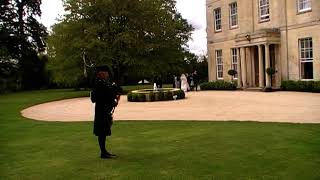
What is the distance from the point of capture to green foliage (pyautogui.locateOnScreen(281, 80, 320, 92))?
27.3 m

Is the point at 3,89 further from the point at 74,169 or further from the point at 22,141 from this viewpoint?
the point at 74,169

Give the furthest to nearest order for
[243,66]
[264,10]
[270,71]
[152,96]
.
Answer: [243,66] → [264,10] → [270,71] → [152,96]

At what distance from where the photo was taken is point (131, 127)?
13.4m

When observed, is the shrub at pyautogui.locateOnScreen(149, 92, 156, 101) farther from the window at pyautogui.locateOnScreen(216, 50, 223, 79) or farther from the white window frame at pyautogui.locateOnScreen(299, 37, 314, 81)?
the window at pyautogui.locateOnScreen(216, 50, 223, 79)

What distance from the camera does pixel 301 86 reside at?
94.2 ft

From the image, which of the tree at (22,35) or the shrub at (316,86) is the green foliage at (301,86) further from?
the tree at (22,35)

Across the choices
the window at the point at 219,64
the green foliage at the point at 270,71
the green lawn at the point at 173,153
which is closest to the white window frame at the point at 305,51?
the green foliage at the point at 270,71

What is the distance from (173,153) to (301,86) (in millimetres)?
21671

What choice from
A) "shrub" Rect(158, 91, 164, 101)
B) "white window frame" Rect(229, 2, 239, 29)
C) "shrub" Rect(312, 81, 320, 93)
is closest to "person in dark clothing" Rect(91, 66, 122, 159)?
"shrub" Rect(158, 91, 164, 101)

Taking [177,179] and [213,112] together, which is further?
[213,112]

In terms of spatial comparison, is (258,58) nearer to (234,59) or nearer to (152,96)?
(234,59)

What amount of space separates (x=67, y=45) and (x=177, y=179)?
103ft

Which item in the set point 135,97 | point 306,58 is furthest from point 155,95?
point 306,58

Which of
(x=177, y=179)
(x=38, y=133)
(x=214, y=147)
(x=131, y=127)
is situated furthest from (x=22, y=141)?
(x=177, y=179)
